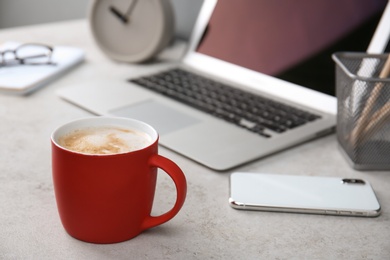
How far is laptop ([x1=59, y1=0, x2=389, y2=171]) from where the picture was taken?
2.77ft

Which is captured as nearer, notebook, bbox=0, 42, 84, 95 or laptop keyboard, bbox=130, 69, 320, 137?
laptop keyboard, bbox=130, 69, 320, 137

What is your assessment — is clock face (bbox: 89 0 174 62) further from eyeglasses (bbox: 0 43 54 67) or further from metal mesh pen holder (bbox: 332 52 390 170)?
metal mesh pen holder (bbox: 332 52 390 170)

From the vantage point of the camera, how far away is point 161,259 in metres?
0.58

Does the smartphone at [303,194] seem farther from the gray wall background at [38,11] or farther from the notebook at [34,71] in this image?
the gray wall background at [38,11]

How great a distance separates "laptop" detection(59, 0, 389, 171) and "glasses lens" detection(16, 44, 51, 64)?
159mm

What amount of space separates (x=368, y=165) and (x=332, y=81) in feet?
0.77

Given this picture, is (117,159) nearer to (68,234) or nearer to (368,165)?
(68,234)

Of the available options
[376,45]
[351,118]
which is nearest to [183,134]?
[351,118]

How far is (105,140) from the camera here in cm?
61

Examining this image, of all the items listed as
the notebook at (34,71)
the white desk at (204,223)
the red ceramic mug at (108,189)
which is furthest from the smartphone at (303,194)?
the notebook at (34,71)

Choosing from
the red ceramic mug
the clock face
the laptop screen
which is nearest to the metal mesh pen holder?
the laptop screen

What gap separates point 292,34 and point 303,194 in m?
0.44

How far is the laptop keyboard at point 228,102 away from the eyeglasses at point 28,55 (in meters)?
0.21

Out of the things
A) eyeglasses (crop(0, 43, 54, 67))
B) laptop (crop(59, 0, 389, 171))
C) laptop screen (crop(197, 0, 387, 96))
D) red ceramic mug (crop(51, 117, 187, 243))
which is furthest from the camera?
eyeglasses (crop(0, 43, 54, 67))
